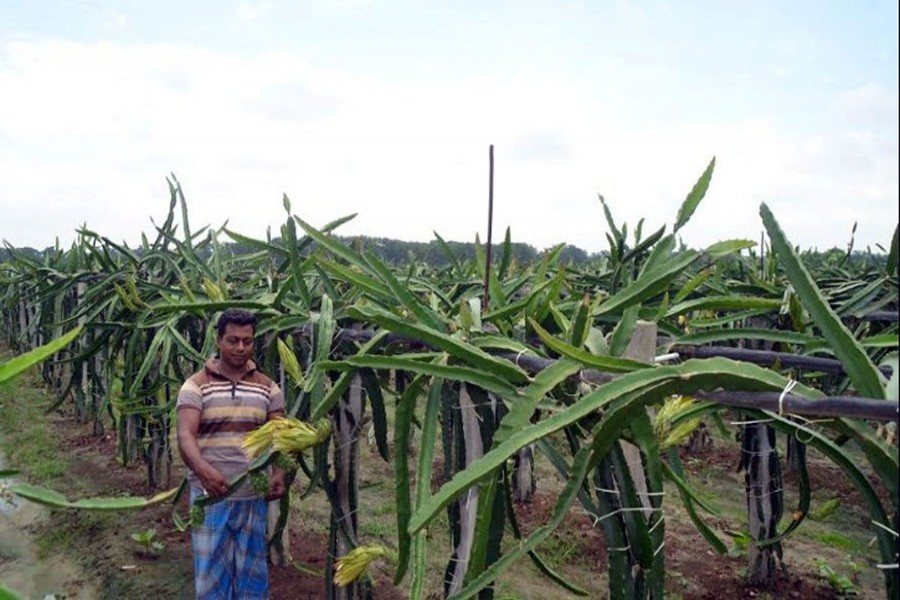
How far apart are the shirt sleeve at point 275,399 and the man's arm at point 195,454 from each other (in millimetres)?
207

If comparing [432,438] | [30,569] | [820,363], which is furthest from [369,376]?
[30,569]

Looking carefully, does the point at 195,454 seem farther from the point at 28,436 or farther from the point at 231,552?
the point at 28,436

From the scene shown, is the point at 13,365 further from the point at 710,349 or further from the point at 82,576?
the point at 82,576

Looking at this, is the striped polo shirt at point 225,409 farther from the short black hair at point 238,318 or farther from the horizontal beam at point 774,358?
the horizontal beam at point 774,358

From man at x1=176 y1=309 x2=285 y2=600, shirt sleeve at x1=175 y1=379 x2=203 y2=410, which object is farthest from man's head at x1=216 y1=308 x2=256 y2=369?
shirt sleeve at x1=175 y1=379 x2=203 y2=410

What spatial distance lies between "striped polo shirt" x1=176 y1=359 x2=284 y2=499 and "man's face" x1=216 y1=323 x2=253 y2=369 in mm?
67

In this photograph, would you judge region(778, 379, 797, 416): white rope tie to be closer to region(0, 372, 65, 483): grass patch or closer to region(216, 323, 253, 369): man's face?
region(216, 323, 253, 369): man's face

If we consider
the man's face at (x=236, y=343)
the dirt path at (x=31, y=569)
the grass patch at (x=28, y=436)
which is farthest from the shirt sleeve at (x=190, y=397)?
the grass patch at (x=28, y=436)

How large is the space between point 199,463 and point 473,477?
4.81ft

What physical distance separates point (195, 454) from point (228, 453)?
112 millimetres

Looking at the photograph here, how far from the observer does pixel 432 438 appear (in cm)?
109

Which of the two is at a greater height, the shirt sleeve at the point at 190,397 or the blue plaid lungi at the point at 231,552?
the shirt sleeve at the point at 190,397

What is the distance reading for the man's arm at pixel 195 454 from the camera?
78.4 inches

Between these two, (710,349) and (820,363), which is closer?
(820,363)
